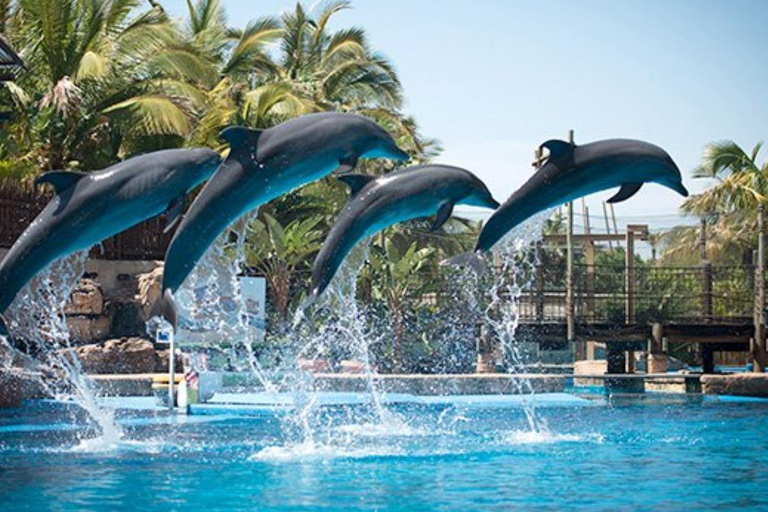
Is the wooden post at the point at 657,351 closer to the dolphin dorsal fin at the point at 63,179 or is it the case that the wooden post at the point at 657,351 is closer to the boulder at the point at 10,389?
the boulder at the point at 10,389

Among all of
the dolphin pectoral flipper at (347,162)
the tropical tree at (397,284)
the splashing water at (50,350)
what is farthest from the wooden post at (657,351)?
the dolphin pectoral flipper at (347,162)

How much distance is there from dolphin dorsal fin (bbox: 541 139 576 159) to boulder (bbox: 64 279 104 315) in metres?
12.9

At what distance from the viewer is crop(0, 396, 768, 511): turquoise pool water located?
28.0ft

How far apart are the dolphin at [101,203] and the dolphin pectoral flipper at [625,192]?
3029 mm

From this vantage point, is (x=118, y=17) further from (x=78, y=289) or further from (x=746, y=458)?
(x=746, y=458)

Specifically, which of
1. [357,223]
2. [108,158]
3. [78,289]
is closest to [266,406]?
[78,289]

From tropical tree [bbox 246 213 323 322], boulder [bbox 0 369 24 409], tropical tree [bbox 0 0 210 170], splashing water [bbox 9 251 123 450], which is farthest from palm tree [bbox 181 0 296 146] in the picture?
boulder [bbox 0 369 24 409]

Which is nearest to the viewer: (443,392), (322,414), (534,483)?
(534,483)

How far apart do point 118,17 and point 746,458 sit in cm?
1625

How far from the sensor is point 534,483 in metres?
9.38

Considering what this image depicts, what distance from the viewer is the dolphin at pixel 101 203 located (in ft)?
28.3

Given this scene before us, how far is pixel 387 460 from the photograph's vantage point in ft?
35.4

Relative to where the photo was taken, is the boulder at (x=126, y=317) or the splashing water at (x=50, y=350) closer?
the splashing water at (x=50, y=350)

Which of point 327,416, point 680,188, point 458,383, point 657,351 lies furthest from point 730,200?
point 680,188
